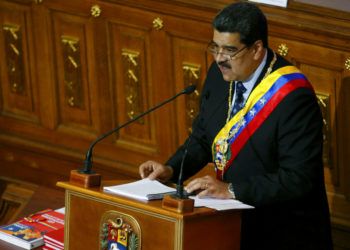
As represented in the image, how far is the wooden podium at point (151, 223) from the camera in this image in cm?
344

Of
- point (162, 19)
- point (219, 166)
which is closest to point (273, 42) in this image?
point (162, 19)

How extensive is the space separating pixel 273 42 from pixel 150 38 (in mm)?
776

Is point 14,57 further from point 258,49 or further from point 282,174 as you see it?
point 282,174

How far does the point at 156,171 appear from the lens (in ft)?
13.1

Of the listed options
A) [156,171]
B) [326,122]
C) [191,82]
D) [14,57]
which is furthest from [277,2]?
[14,57]

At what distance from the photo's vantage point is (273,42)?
4.98 meters

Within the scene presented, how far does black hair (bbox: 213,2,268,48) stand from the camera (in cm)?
372

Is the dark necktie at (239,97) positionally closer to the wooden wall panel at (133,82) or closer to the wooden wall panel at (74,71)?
the wooden wall panel at (133,82)

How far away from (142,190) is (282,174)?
495 millimetres

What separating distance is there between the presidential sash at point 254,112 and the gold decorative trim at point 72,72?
1982mm

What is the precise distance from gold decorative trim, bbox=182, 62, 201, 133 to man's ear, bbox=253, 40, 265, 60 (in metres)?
1.48

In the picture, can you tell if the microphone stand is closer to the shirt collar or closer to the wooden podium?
the wooden podium

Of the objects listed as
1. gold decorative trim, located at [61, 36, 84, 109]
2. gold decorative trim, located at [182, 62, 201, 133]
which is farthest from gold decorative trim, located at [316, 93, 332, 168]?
gold decorative trim, located at [61, 36, 84, 109]

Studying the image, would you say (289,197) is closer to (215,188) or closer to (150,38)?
(215,188)
